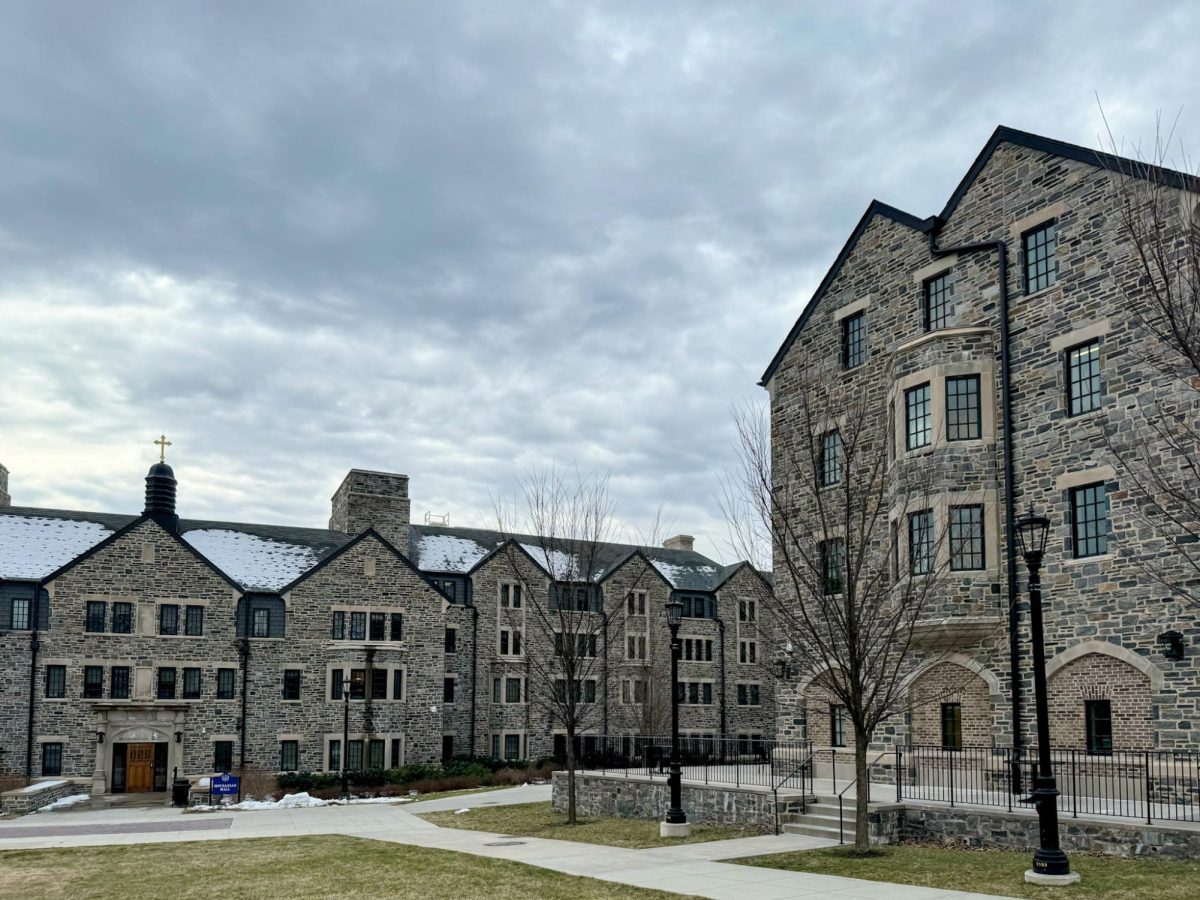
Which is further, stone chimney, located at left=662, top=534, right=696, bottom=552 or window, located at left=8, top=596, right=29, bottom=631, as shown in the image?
stone chimney, located at left=662, top=534, right=696, bottom=552

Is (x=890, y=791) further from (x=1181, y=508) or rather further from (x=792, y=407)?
(x=792, y=407)

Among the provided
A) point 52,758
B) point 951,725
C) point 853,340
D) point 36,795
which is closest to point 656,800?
point 951,725

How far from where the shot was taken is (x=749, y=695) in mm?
57312

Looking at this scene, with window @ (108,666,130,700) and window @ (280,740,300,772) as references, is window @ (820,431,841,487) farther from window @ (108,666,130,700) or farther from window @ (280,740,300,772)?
window @ (108,666,130,700)

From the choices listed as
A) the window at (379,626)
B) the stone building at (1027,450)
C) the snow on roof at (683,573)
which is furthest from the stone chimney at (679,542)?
the stone building at (1027,450)

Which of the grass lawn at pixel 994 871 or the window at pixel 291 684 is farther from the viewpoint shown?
the window at pixel 291 684

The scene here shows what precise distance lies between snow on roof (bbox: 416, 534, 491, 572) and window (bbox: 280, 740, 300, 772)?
393 inches

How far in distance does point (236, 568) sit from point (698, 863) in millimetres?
32465

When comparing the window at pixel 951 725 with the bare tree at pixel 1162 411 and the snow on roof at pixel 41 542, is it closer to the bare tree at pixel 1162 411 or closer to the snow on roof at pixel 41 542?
the bare tree at pixel 1162 411

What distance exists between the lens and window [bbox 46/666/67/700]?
40.0 meters

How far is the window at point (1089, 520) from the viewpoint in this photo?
21875 millimetres

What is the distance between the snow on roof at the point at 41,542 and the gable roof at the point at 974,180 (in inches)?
1112

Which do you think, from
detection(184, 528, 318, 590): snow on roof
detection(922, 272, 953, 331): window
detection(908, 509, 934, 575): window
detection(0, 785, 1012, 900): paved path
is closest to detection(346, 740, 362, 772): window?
detection(184, 528, 318, 590): snow on roof

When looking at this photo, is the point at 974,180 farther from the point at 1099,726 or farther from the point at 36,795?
the point at 36,795
